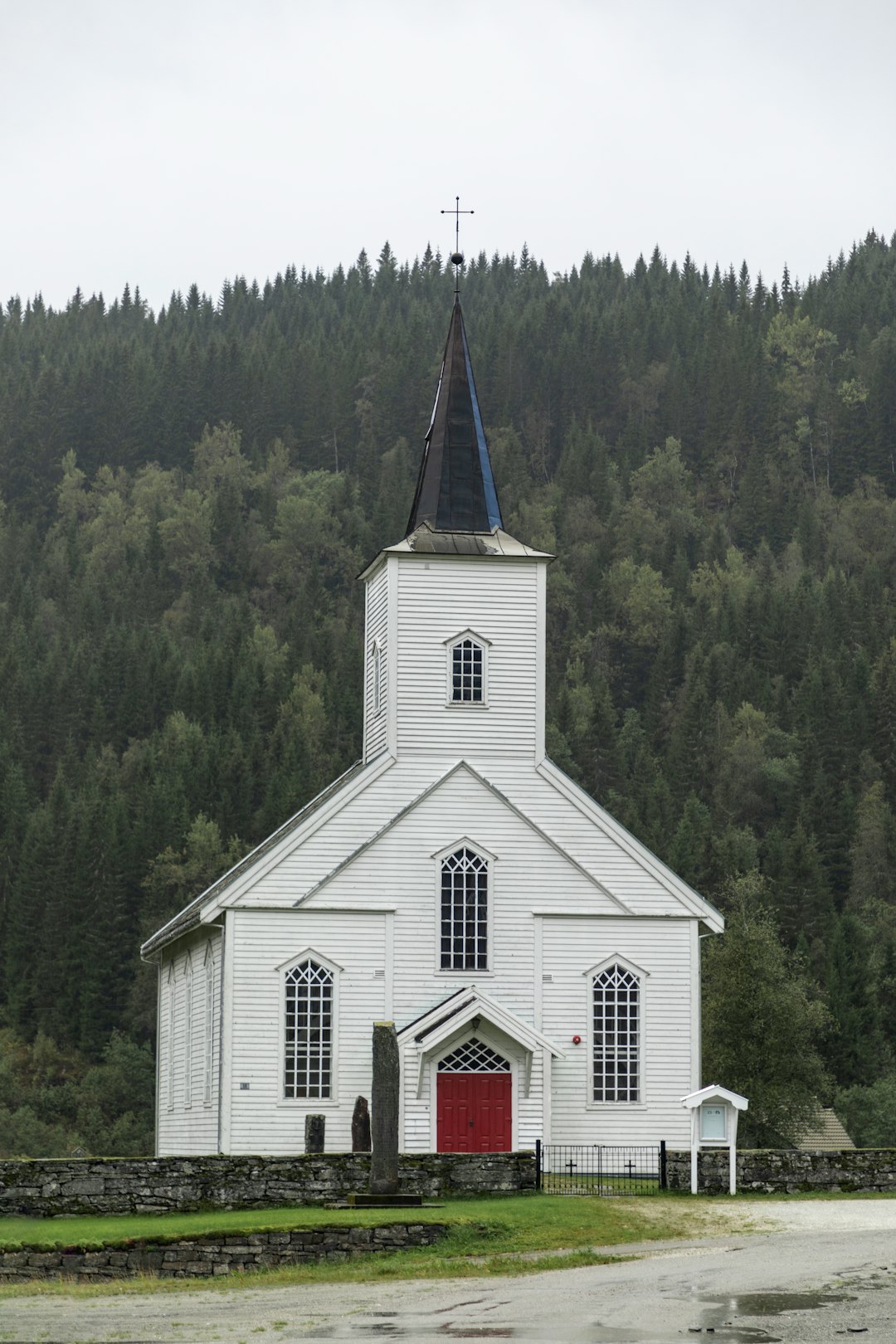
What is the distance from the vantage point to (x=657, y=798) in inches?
4978

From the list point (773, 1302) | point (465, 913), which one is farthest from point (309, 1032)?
point (773, 1302)

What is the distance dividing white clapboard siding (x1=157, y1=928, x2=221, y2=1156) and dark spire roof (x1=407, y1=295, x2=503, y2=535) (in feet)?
32.6

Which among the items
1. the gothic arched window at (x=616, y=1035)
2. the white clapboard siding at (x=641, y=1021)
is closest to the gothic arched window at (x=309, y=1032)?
the white clapboard siding at (x=641, y=1021)

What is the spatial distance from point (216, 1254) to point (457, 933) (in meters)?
16.4

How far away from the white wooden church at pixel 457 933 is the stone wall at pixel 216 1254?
44.9 feet

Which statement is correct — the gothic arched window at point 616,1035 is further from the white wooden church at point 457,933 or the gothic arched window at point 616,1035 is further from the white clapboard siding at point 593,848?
the white clapboard siding at point 593,848

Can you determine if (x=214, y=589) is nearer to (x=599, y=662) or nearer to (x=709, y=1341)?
(x=599, y=662)

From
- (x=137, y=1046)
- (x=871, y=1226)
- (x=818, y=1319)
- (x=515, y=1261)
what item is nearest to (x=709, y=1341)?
(x=818, y=1319)

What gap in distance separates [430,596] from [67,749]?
3819 inches

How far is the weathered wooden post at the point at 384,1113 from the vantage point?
30.7m

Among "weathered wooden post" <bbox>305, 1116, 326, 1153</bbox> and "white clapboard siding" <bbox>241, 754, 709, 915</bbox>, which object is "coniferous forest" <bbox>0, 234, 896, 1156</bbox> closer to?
"white clapboard siding" <bbox>241, 754, 709, 915</bbox>

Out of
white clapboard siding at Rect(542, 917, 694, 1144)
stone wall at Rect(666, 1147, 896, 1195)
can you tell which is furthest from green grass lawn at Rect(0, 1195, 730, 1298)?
white clapboard siding at Rect(542, 917, 694, 1144)

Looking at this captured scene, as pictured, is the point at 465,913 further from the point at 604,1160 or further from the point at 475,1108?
the point at 604,1160

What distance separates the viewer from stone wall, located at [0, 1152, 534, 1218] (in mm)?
30750
